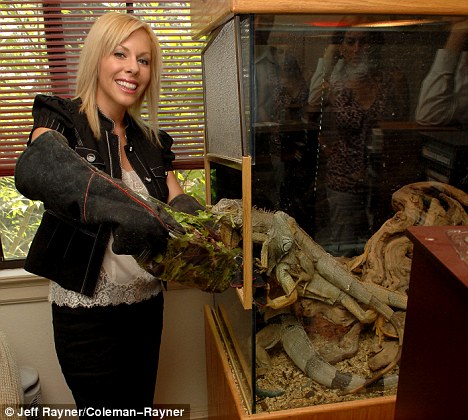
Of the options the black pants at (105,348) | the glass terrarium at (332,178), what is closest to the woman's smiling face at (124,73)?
the glass terrarium at (332,178)

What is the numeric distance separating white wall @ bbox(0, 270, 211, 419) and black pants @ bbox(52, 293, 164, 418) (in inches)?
24.3

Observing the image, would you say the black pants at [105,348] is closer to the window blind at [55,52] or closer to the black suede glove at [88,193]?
the black suede glove at [88,193]

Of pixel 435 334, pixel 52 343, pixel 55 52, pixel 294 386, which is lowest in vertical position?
pixel 52 343

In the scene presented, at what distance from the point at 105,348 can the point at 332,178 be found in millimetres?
1012

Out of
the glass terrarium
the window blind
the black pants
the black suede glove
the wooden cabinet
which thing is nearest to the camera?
the wooden cabinet

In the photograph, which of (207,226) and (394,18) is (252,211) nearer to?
(207,226)

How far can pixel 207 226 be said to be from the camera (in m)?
1.47

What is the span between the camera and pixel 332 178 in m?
1.62

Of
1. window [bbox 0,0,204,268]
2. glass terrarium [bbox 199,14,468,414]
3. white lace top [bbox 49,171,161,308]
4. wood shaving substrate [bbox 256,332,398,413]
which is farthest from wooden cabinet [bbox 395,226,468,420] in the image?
window [bbox 0,0,204,268]

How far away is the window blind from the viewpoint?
6.66 ft

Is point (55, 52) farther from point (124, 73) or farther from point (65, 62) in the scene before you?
point (124, 73)

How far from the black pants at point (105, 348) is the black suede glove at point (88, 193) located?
1.91 feet

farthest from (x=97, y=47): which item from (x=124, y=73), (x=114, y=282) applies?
(x=114, y=282)

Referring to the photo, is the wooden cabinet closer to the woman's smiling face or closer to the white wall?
the woman's smiling face
